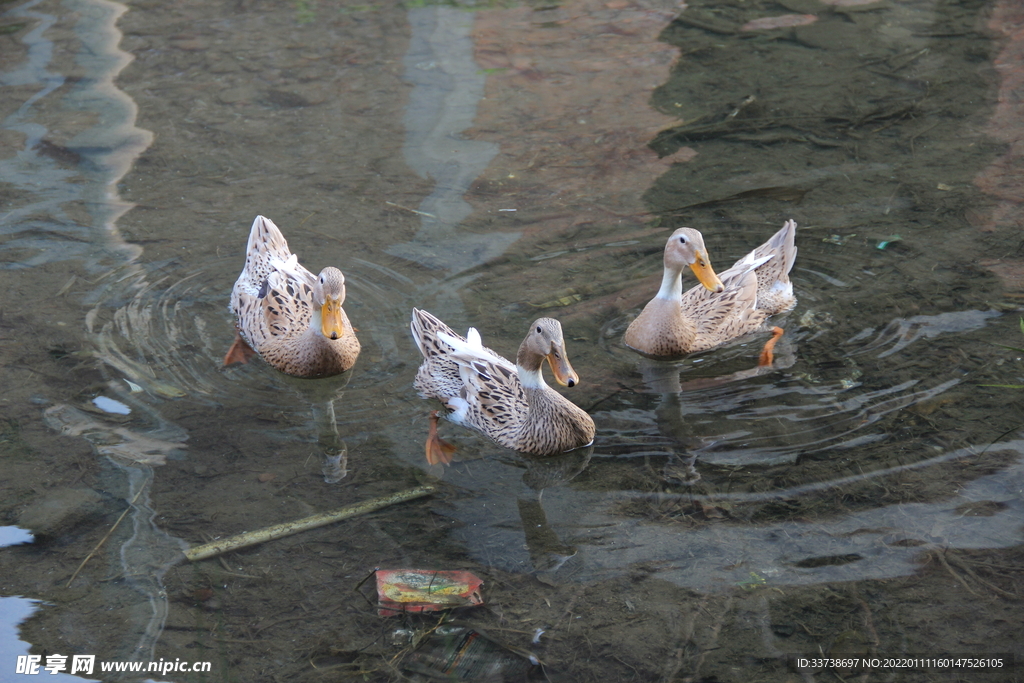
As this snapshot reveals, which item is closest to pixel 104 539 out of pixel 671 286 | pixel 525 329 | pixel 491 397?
pixel 491 397

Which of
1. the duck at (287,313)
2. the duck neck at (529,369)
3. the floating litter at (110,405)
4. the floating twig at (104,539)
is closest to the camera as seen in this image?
the floating twig at (104,539)

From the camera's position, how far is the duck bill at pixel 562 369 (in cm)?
503

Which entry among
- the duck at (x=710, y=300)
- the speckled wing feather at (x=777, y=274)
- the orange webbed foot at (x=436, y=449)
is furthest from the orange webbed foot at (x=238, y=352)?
the speckled wing feather at (x=777, y=274)

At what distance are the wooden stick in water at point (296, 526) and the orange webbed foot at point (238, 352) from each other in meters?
1.75

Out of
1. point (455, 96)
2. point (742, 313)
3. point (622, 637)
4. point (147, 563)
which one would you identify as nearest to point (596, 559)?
point (622, 637)

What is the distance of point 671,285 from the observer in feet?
20.2

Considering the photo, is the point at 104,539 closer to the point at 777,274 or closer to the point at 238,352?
the point at 238,352

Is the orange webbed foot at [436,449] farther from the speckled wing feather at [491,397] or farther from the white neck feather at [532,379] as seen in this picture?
the white neck feather at [532,379]

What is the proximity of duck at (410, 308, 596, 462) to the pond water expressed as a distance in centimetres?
14

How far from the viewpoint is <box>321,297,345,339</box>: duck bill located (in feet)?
18.9

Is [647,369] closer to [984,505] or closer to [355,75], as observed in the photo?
[984,505]

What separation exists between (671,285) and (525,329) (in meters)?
1.02

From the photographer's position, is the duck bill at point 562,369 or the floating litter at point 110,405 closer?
the duck bill at point 562,369

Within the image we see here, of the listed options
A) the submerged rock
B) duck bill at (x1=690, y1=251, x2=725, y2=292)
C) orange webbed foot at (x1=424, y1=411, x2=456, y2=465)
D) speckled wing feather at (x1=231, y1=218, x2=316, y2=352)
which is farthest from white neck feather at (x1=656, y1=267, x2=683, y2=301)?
the submerged rock
